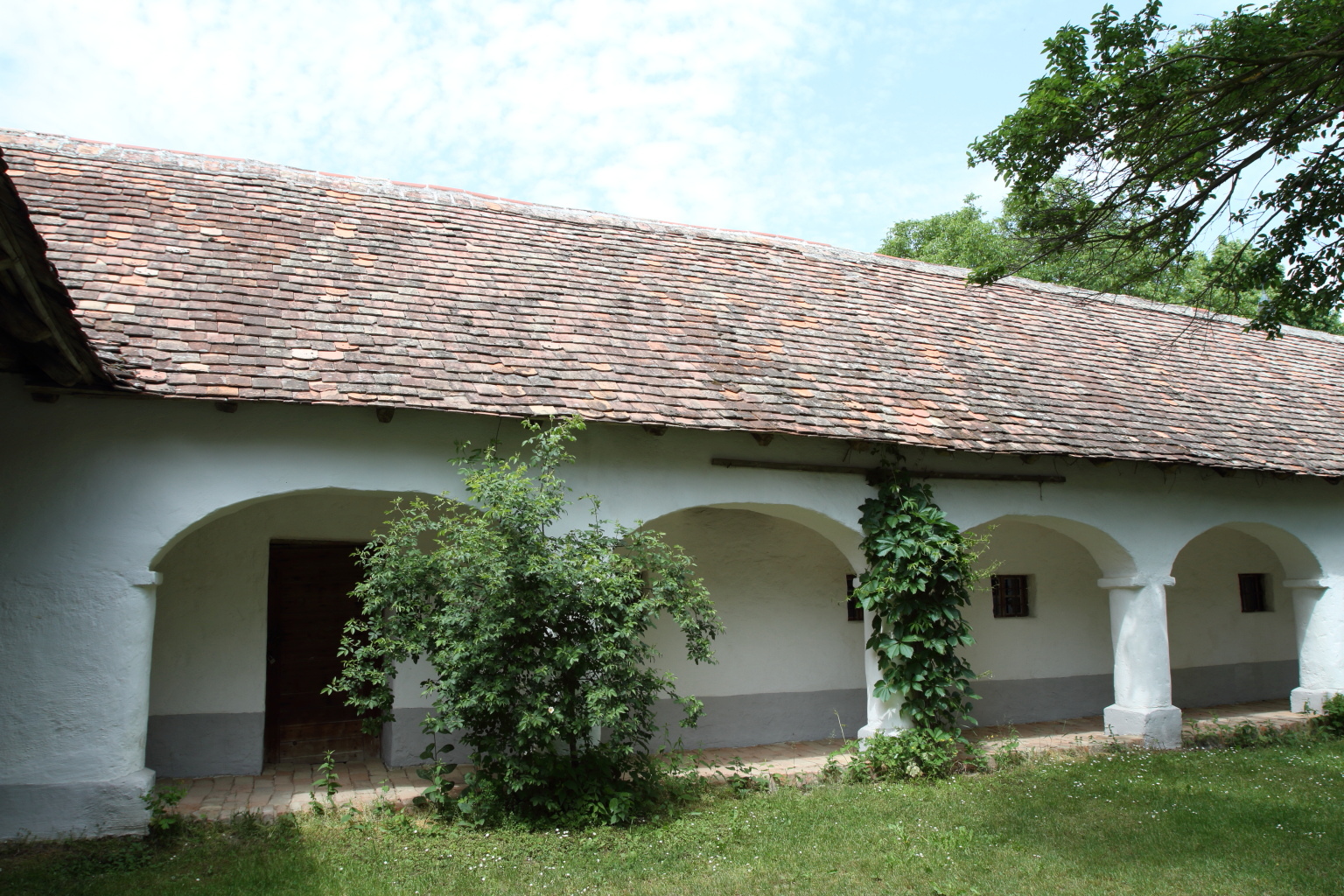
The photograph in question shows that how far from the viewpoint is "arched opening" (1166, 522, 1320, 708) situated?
488 inches

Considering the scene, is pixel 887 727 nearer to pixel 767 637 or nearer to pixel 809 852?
pixel 767 637

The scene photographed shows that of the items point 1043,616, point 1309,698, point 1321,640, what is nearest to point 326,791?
point 1043,616

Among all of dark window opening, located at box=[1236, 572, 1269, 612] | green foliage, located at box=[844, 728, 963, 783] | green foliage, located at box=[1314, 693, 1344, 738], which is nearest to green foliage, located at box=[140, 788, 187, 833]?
green foliage, located at box=[844, 728, 963, 783]

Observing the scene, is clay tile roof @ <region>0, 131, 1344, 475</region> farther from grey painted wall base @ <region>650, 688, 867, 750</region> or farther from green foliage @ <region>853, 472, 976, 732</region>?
grey painted wall base @ <region>650, 688, 867, 750</region>

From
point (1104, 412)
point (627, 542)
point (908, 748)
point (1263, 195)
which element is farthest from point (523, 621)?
point (1104, 412)

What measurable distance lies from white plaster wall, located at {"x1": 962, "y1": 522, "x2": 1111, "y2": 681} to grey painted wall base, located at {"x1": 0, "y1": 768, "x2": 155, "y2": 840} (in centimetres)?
820

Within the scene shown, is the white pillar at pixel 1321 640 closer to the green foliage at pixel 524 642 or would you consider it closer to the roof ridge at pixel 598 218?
the roof ridge at pixel 598 218

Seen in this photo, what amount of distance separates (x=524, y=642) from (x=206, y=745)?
345cm

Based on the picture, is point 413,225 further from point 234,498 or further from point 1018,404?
point 1018,404

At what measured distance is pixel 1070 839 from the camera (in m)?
6.46

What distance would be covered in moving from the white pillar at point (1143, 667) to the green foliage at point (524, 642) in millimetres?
5282

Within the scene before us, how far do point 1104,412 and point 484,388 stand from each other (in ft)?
21.8

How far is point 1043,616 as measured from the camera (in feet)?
36.9

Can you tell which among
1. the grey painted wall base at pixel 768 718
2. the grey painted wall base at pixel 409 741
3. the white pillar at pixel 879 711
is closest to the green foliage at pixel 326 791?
the grey painted wall base at pixel 409 741
